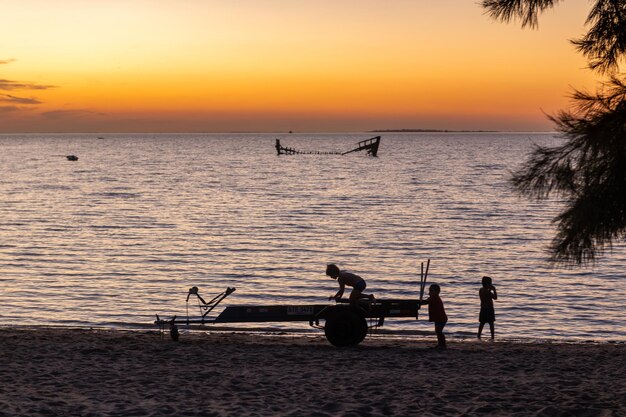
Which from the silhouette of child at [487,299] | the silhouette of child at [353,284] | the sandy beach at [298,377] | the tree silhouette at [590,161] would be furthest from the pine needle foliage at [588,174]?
the silhouette of child at [487,299]

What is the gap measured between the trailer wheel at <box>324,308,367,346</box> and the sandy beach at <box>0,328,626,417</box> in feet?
0.86

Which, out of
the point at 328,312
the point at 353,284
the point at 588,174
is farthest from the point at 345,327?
the point at 588,174

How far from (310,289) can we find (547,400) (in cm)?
1732

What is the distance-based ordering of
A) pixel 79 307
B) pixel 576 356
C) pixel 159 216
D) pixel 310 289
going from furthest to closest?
pixel 159 216, pixel 310 289, pixel 79 307, pixel 576 356

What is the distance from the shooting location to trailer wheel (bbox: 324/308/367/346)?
1464 centimetres

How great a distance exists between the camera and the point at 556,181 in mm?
8570

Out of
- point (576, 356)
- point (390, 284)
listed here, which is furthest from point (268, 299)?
point (576, 356)

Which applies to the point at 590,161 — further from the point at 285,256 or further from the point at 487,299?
the point at 285,256

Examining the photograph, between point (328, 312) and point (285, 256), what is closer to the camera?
point (328, 312)

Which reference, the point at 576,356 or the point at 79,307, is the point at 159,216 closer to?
the point at 79,307

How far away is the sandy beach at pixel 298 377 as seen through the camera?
35.6 feet

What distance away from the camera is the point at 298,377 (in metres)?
12.8

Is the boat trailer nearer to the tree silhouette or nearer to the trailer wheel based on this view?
the trailer wheel

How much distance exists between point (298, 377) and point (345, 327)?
2.36m
